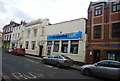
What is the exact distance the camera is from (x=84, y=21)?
14.8 m

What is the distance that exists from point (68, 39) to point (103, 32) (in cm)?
551

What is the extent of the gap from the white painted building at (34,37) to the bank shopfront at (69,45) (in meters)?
3.12

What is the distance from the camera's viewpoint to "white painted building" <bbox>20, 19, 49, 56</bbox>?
2206 cm

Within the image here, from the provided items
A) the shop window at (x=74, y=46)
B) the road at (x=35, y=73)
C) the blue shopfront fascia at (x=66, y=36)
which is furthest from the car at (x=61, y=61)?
the blue shopfront fascia at (x=66, y=36)

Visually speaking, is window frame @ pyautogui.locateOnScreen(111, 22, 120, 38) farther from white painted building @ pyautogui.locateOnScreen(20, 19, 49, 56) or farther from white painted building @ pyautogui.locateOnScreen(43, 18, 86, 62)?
white painted building @ pyautogui.locateOnScreen(20, 19, 49, 56)

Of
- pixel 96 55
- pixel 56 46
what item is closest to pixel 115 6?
pixel 96 55

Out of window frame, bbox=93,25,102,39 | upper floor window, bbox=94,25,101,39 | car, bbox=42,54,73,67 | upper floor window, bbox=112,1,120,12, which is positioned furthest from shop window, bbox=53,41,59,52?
upper floor window, bbox=112,1,120,12

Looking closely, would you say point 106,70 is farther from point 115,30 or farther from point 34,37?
point 34,37

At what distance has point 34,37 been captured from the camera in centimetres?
2438

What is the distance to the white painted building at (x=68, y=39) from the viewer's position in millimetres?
14609

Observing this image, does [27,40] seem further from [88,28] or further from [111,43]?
[111,43]

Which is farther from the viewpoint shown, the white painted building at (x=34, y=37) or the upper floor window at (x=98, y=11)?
the white painted building at (x=34, y=37)

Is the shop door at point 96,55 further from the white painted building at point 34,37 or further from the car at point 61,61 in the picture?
the white painted building at point 34,37

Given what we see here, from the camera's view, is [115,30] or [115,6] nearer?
[115,30]
